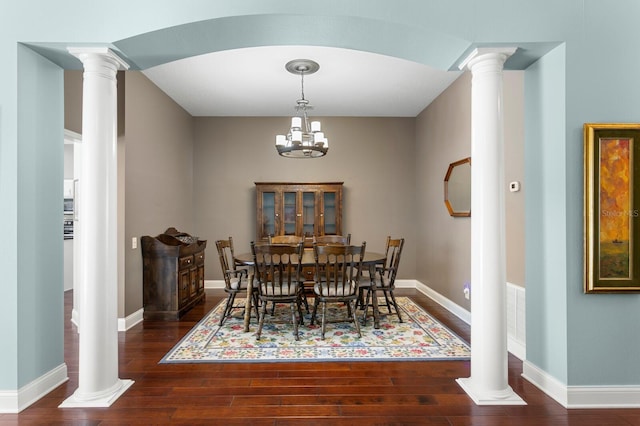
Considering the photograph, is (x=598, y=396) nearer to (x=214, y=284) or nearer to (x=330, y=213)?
(x=330, y=213)

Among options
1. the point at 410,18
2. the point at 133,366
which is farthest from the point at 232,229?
the point at 410,18

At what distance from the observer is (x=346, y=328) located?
12.2 feet

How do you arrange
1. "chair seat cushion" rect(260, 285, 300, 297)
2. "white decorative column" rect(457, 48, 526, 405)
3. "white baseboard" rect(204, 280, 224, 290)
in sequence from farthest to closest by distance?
"white baseboard" rect(204, 280, 224, 290) → "chair seat cushion" rect(260, 285, 300, 297) → "white decorative column" rect(457, 48, 526, 405)

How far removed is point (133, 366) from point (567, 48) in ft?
12.5

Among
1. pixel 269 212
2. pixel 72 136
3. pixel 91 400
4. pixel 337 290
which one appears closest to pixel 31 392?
pixel 91 400

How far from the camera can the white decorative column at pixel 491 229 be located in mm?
2293

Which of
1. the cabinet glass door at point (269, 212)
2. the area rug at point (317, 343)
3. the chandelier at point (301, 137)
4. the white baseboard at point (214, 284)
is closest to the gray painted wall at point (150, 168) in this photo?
the white baseboard at point (214, 284)

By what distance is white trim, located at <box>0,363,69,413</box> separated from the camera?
7.13ft

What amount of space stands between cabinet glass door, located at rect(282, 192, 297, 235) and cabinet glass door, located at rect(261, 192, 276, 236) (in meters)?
0.17

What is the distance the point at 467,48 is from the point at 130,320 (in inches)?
158

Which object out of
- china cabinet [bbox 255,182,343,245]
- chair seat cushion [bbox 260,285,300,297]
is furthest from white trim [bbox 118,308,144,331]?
china cabinet [bbox 255,182,343,245]

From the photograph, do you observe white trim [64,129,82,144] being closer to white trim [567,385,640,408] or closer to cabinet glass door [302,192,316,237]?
cabinet glass door [302,192,316,237]

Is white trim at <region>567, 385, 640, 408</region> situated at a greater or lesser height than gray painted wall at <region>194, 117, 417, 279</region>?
lesser

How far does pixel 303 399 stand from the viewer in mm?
2305
